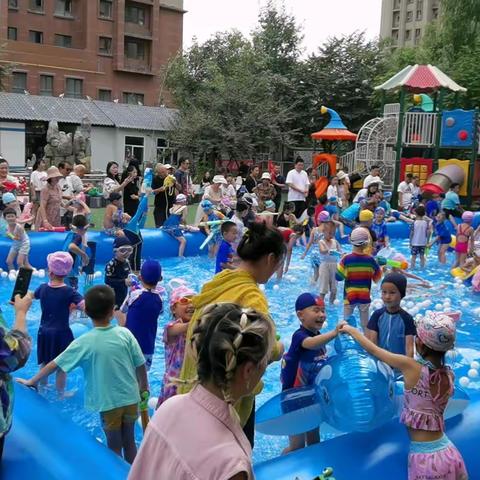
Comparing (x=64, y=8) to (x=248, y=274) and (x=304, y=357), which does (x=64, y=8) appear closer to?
(x=304, y=357)

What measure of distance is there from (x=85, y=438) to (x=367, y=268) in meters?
3.72

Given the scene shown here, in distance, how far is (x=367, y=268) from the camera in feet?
20.8

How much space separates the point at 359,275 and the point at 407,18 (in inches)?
2753

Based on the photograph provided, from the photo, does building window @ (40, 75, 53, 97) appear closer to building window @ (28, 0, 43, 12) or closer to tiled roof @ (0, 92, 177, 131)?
building window @ (28, 0, 43, 12)

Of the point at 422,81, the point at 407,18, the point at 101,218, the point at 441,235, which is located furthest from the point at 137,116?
the point at 407,18

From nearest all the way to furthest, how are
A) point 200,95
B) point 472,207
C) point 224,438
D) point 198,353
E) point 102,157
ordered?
point 224,438, point 198,353, point 472,207, point 200,95, point 102,157

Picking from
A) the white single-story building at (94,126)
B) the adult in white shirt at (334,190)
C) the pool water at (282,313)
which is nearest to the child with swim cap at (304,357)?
the pool water at (282,313)

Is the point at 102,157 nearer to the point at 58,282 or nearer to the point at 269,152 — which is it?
the point at 269,152

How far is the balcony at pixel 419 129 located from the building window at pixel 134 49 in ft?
93.6

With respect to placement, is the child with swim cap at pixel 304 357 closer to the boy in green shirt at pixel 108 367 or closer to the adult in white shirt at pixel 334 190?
the boy in green shirt at pixel 108 367

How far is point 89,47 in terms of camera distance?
Answer: 41188 mm

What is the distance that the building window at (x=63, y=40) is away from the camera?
137ft

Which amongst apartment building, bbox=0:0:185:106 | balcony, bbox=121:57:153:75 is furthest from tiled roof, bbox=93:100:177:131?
balcony, bbox=121:57:153:75

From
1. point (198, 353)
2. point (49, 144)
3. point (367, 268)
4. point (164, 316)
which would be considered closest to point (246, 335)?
point (198, 353)
